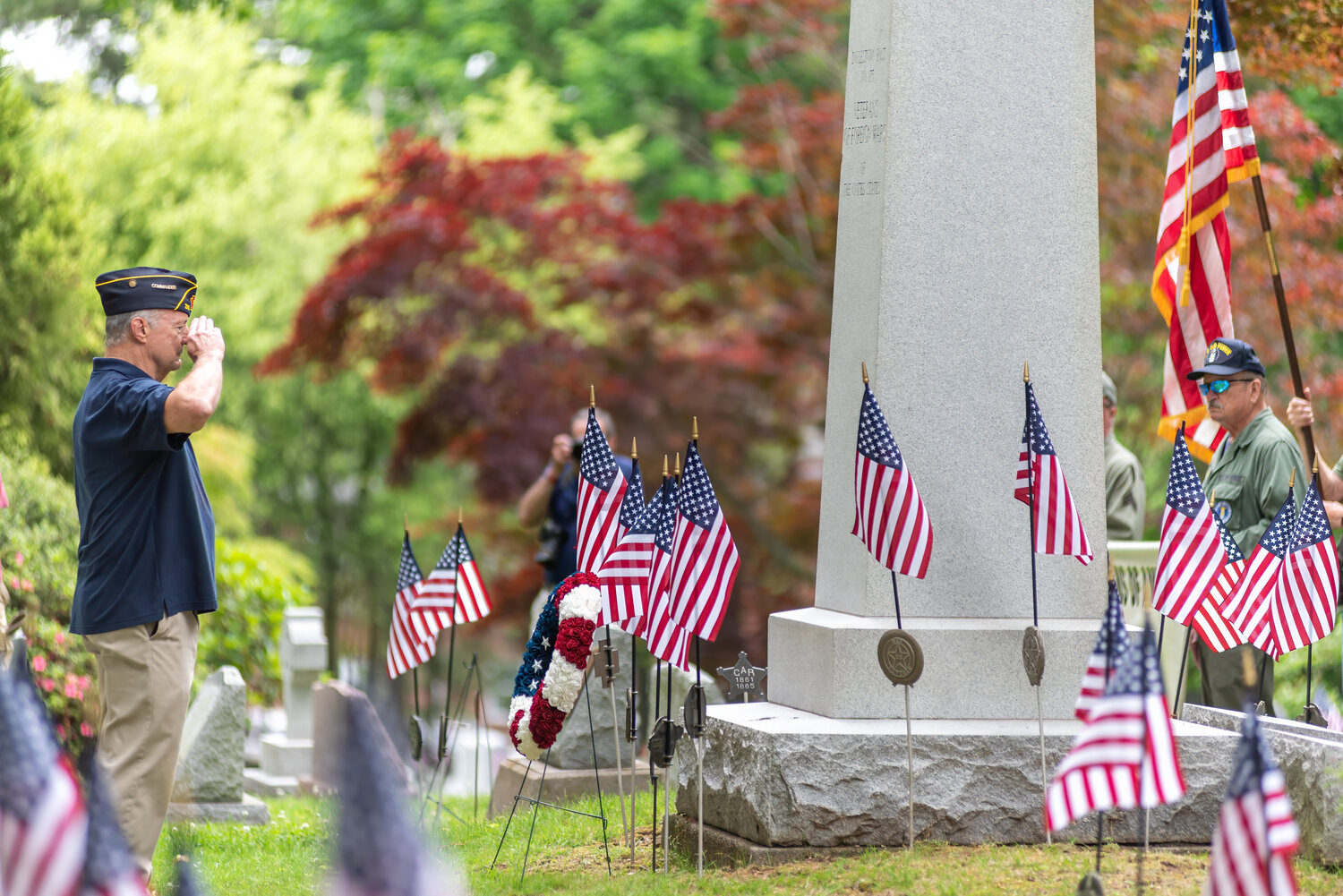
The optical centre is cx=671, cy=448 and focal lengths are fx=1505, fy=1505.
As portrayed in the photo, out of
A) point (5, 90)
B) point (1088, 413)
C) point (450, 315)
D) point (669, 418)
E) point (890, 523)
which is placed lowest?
point (890, 523)

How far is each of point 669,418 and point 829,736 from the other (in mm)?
10518

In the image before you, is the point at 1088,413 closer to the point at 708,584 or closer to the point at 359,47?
the point at 708,584

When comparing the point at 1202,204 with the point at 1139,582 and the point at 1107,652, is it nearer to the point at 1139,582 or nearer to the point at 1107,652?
the point at 1139,582

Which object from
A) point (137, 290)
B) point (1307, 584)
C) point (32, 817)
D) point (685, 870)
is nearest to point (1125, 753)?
point (32, 817)

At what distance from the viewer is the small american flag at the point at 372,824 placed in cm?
254

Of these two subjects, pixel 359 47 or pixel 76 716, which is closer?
pixel 76 716

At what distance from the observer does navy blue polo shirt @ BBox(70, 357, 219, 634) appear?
16.7 feet

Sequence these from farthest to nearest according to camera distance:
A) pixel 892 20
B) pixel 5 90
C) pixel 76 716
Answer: pixel 5 90
pixel 76 716
pixel 892 20

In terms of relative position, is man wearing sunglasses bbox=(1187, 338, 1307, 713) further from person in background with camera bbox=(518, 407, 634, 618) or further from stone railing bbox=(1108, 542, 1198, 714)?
person in background with camera bbox=(518, 407, 634, 618)

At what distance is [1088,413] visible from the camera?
21.0ft

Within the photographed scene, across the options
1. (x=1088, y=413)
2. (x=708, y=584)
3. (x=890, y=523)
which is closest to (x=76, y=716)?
(x=708, y=584)

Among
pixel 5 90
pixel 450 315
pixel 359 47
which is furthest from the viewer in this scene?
pixel 359 47

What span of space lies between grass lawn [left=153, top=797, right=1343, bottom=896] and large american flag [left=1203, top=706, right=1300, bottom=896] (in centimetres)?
186

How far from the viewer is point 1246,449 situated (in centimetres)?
738
